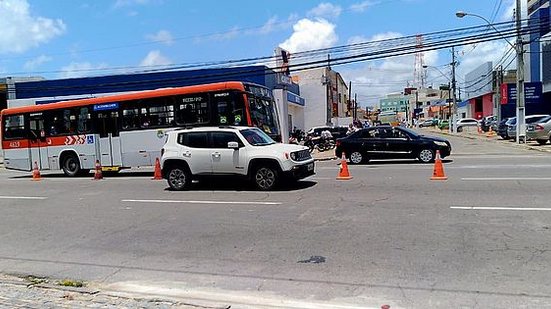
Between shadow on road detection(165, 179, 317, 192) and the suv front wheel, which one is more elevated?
the suv front wheel

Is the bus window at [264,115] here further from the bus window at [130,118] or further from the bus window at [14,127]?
the bus window at [14,127]

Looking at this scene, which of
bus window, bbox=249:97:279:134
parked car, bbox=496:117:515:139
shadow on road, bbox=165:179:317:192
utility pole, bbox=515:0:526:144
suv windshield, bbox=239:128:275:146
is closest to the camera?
suv windshield, bbox=239:128:275:146

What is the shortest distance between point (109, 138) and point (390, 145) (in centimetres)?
1123

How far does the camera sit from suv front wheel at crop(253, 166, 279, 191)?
13148 millimetres

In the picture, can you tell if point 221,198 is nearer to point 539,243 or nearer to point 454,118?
point 539,243

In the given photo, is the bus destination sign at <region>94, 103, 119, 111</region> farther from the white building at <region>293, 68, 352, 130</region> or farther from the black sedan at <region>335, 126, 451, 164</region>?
the white building at <region>293, 68, 352, 130</region>

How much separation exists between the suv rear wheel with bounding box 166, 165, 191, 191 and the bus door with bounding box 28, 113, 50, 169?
10047 millimetres

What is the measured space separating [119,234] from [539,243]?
6.74m

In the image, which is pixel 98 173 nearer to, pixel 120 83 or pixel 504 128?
pixel 120 83

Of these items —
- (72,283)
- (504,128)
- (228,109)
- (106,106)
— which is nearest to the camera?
(72,283)

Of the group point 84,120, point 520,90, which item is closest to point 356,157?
point 84,120

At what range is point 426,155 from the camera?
64.6 feet

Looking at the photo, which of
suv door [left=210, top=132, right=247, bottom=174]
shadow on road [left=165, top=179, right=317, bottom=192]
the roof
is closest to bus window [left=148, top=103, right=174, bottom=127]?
the roof

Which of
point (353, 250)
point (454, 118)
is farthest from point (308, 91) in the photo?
point (353, 250)
